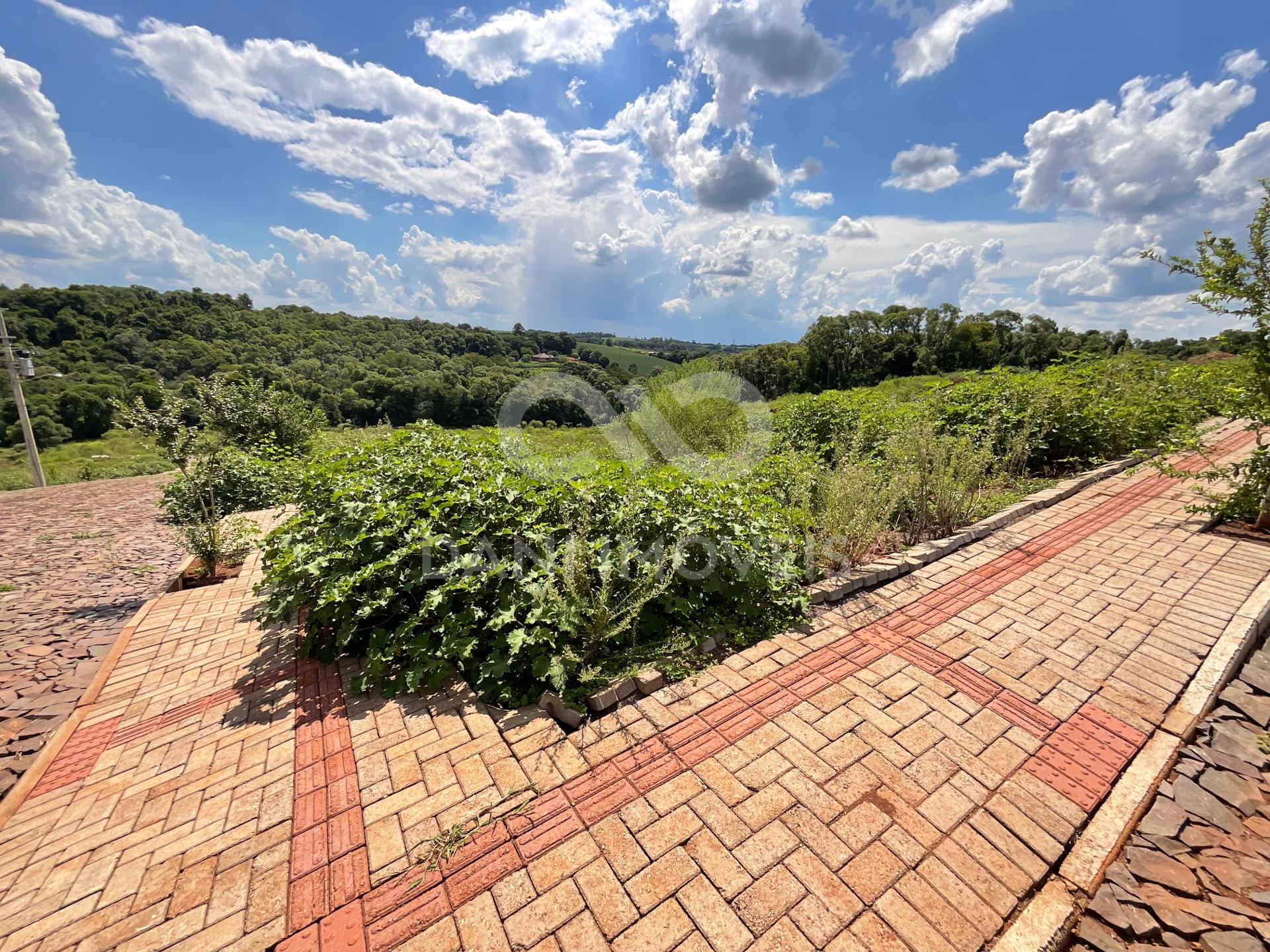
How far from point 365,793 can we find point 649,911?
1.45m

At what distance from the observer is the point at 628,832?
2.04 metres

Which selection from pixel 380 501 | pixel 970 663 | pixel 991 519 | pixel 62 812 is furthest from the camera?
pixel 991 519

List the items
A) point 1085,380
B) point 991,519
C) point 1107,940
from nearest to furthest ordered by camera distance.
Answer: point 1107,940 → point 991,519 → point 1085,380

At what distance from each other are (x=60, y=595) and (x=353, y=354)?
138 feet

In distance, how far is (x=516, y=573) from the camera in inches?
121

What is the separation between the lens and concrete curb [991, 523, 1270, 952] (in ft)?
5.51

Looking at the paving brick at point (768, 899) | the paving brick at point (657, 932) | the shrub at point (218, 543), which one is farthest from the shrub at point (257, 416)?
the paving brick at point (768, 899)

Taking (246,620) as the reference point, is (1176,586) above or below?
above

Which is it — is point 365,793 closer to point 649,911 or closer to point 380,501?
point 649,911

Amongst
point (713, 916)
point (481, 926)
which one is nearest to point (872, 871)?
point (713, 916)

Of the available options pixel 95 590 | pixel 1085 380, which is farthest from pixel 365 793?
pixel 1085 380

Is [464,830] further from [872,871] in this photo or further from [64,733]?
[64,733]

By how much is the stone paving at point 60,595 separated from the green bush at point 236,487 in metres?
0.59

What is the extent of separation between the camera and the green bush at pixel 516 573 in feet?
9.54
